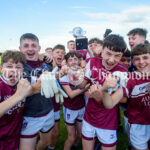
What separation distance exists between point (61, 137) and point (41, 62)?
2290mm

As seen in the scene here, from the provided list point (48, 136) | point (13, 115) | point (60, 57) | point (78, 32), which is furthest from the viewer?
point (60, 57)

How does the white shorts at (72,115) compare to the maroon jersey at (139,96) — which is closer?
the maroon jersey at (139,96)

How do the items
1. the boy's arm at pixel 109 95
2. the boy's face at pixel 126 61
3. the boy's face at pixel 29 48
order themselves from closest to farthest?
the boy's arm at pixel 109 95, the boy's face at pixel 29 48, the boy's face at pixel 126 61

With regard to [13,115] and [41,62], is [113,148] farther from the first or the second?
[41,62]

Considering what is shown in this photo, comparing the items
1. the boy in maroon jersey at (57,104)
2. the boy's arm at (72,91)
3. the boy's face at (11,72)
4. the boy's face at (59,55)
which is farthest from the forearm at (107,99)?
the boy's face at (59,55)

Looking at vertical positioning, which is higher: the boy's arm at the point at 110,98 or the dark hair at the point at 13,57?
the dark hair at the point at 13,57

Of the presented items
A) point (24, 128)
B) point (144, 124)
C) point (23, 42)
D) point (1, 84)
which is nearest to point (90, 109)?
point (144, 124)

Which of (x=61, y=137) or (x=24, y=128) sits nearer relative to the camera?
(x=24, y=128)

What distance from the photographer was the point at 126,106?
2.59m

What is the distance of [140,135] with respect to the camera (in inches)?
93.0

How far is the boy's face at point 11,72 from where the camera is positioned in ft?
6.65

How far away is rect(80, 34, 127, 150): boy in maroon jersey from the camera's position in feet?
7.47

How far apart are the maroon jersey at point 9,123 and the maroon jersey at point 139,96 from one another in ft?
5.17

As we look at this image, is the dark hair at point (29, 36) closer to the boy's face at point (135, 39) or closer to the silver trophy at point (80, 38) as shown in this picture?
the silver trophy at point (80, 38)
